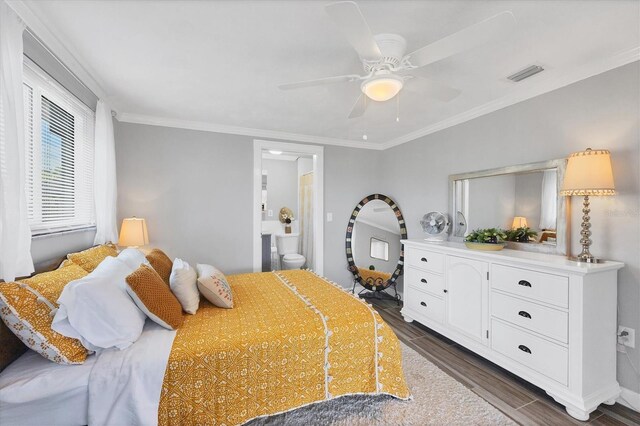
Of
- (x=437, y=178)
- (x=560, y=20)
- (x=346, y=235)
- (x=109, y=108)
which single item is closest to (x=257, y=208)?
(x=346, y=235)

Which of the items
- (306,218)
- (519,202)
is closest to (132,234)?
(306,218)

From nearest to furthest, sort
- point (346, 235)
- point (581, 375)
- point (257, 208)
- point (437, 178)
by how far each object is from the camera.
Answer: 1. point (581, 375)
2. point (437, 178)
3. point (257, 208)
4. point (346, 235)

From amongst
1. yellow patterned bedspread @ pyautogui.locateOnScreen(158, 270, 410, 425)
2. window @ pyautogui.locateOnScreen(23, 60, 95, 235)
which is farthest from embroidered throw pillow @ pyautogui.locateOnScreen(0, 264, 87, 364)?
window @ pyautogui.locateOnScreen(23, 60, 95, 235)

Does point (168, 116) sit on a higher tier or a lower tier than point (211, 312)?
higher

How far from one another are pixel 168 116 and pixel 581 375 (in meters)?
4.21

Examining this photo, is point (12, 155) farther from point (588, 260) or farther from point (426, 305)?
point (588, 260)

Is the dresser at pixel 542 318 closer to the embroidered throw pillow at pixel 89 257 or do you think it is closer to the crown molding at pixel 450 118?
the crown molding at pixel 450 118

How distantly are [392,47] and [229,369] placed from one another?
6.56ft

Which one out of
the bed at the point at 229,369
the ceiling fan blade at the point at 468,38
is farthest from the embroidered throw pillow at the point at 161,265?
the ceiling fan blade at the point at 468,38

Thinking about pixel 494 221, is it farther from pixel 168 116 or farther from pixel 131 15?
pixel 168 116

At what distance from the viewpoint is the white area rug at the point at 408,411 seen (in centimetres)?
167

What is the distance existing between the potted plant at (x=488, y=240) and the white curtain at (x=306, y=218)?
2.80m

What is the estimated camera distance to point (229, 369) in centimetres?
141

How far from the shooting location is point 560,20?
1532 millimetres
